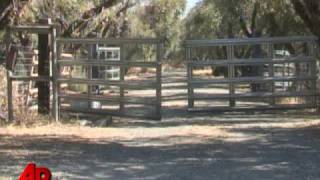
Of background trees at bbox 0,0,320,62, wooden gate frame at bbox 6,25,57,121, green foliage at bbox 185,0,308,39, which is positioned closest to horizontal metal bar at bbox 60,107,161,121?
wooden gate frame at bbox 6,25,57,121

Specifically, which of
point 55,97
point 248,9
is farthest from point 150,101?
point 248,9

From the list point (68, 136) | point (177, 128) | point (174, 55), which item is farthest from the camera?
point (174, 55)

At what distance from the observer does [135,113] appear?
16703 millimetres

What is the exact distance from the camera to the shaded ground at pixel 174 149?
361 inches

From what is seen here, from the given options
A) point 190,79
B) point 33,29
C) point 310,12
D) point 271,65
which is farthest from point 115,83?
point 310,12

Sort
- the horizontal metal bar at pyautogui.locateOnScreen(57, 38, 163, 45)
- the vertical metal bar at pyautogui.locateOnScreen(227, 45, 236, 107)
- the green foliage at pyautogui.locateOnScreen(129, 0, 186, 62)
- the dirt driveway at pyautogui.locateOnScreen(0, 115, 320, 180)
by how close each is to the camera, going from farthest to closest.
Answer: the green foliage at pyautogui.locateOnScreen(129, 0, 186, 62)
the vertical metal bar at pyautogui.locateOnScreen(227, 45, 236, 107)
the horizontal metal bar at pyautogui.locateOnScreen(57, 38, 163, 45)
the dirt driveway at pyautogui.locateOnScreen(0, 115, 320, 180)

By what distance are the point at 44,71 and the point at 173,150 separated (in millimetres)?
6741

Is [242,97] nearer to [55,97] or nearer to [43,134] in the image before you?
[55,97]

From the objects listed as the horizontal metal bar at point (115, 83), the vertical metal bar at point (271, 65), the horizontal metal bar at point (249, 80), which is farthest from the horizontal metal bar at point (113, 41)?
the vertical metal bar at point (271, 65)

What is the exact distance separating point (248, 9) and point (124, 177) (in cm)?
2366

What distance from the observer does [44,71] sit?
17156 mm

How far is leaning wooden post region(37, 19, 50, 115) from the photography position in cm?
1700

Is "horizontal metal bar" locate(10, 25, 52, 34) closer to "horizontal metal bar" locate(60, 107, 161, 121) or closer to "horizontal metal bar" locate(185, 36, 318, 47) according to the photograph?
"horizontal metal bar" locate(60, 107, 161, 121)

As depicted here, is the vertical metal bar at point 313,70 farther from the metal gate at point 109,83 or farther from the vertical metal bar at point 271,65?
the metal gate at point 109,83
